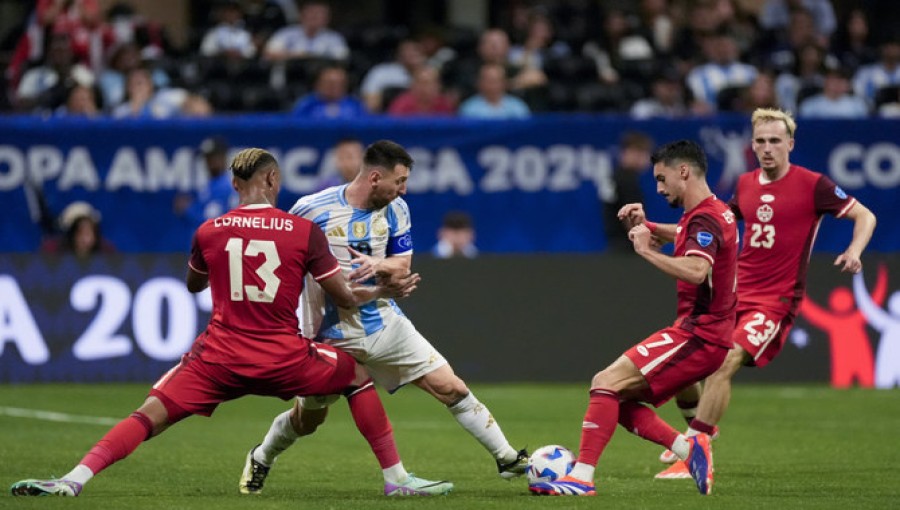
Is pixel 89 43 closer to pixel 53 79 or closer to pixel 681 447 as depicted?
pixel 53 79

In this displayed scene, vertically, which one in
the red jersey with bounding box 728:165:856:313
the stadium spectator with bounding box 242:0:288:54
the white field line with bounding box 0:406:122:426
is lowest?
the white field line with bounding box 0:406:122:426

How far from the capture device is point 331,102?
17.2 m

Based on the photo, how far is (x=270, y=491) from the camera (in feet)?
28.9

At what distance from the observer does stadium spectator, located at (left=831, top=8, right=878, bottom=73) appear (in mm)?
20844

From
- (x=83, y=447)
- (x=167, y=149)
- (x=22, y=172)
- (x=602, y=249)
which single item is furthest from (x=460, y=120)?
(x=83, y=447)

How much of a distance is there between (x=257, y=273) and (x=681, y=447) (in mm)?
2419

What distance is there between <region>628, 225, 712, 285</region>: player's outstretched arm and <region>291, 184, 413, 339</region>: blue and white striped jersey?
48.3 inches

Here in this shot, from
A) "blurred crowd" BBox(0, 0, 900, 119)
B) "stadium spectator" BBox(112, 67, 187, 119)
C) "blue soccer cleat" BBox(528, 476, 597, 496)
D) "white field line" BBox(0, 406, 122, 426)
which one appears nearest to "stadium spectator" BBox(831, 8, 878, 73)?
"blurred crowd" BBox(0, 0, 900, 119)

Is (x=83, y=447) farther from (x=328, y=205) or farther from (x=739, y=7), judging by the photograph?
(x=739, y=7)

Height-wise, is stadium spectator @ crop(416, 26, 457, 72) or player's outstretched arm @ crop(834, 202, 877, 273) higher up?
stadium spectator @ crop(416, 26, 457, 72)

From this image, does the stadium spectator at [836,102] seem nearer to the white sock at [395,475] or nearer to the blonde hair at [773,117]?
the blonde hair at [773,117]

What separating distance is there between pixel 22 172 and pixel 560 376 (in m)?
5.76

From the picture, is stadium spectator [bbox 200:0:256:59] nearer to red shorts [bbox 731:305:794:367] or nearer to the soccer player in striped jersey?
red shorts [bbox 731:305:794:367]

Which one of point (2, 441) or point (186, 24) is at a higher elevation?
point (186, 24)
